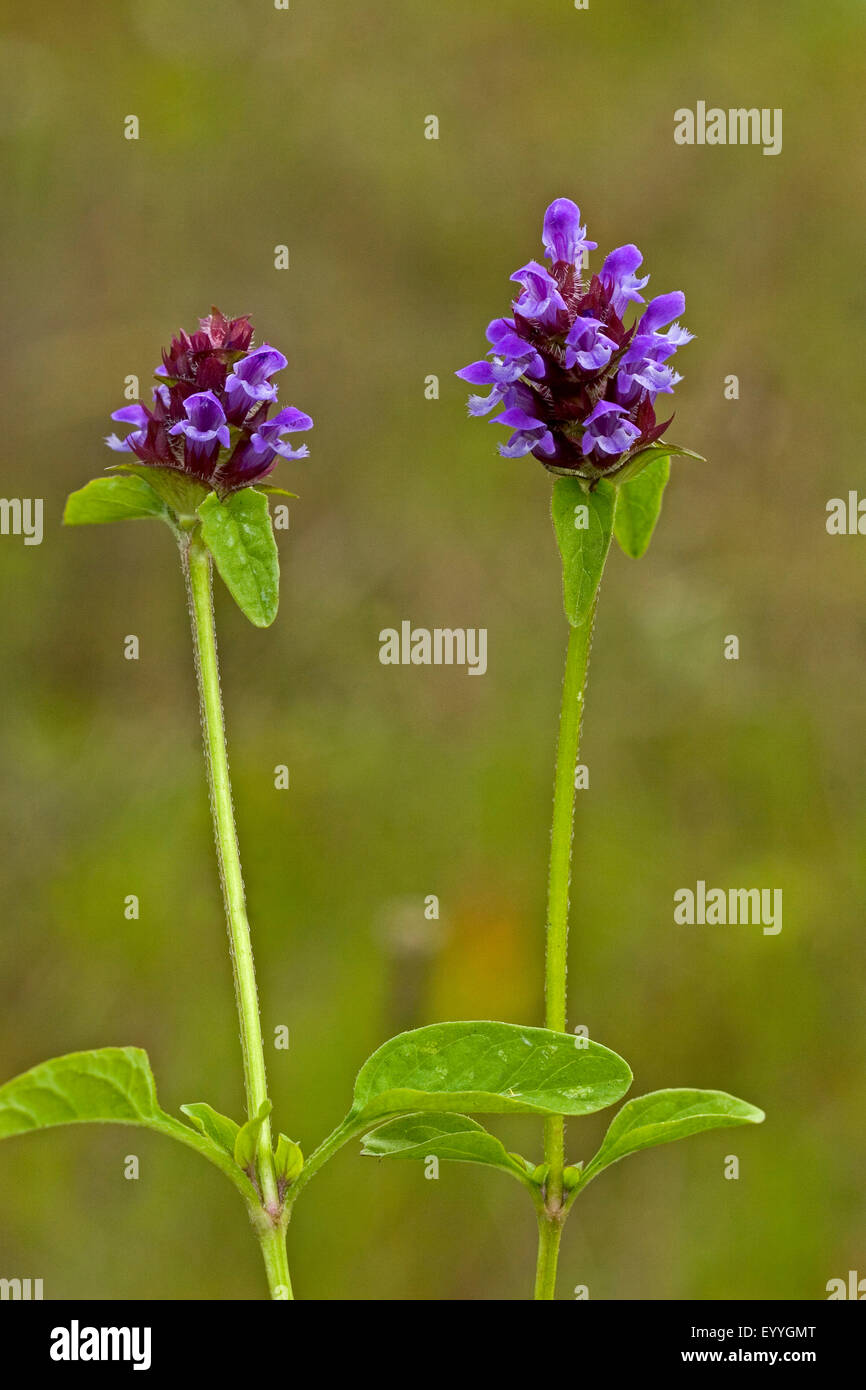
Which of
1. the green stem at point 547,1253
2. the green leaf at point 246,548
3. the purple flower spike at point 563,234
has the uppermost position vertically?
the purple flower spike at point 563,234

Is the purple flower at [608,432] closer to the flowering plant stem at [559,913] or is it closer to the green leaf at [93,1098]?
the flowering plant stem at [559,913]

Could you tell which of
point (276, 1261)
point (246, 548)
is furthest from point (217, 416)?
point (276, 1261)

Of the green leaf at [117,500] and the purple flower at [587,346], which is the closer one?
the purple flower at [587,346]

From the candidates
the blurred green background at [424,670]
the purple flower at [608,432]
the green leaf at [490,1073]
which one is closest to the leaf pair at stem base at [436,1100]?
the green leaf at [490,1073]

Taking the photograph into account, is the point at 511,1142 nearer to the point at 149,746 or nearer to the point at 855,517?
the point at 149,746

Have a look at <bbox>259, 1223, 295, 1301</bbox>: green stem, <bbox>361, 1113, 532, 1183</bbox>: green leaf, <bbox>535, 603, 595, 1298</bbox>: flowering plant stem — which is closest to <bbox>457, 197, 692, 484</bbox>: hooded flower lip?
<bbox>535, 603, 595, 1298</bbox>: flowering plant stem

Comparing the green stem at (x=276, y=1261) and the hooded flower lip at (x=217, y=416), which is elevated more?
the hooded flower lip at (x=217, y=416)

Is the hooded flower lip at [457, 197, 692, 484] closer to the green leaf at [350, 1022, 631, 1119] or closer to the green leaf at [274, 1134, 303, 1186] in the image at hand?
the green leaf at [350, 1022, 631, 1119]
